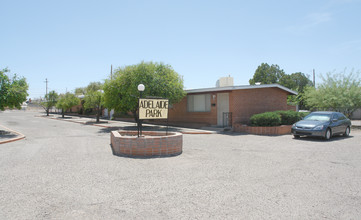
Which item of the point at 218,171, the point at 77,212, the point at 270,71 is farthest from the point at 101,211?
the point at 270,71

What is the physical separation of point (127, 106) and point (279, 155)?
10563mm

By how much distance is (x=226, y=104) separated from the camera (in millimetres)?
17484

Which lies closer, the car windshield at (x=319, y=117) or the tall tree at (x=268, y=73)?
the car windshield at (x=319, y=117)

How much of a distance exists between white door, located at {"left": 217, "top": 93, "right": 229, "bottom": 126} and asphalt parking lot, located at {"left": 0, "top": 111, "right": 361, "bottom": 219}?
9271mm

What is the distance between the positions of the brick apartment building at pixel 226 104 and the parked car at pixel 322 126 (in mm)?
4440

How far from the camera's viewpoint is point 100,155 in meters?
8.13

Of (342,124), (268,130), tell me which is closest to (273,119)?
(268,130)

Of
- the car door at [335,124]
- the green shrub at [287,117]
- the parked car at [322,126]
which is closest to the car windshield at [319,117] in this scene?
the parked car at [322,126]

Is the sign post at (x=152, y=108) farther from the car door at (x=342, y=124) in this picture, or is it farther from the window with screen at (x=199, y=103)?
the car door at (x=342, y=124)

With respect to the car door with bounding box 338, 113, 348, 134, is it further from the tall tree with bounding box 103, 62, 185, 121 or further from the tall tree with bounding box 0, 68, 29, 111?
the tall tree with bounding box 0, 68, 29, 111

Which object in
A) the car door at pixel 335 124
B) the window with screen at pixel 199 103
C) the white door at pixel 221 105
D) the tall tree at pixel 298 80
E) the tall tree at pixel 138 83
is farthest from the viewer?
the tall tree at pixel 298 80

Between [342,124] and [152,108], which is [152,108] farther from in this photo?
[342,124]

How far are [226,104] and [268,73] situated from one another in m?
38.6

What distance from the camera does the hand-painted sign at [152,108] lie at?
8477 millimetres
